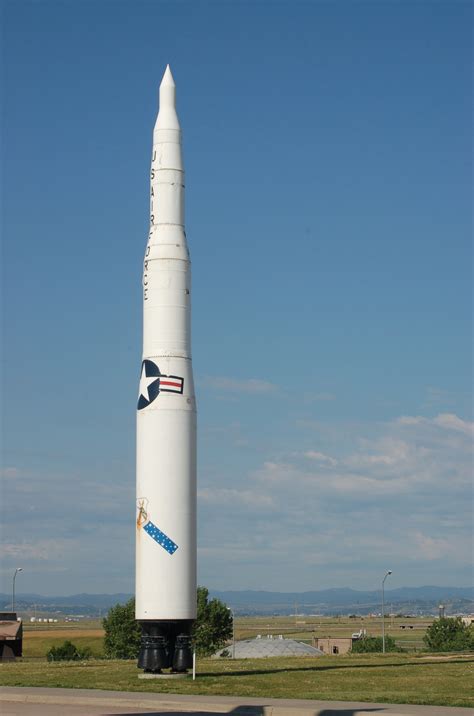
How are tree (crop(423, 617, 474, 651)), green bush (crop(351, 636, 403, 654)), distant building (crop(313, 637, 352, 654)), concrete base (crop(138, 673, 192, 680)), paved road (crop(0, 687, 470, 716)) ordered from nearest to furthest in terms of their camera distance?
paved road (crop(0, 687, 470, 716)) → concrete base (crop(138, 673, 192, 680)) → tree (crop(423, 617, 474, 651)) → green bush (crop(351, 636, 403, 654)) → distant building (crop(313, 637, 352, 654))

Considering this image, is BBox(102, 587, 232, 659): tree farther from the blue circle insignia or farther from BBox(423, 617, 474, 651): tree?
the blue circle insignia

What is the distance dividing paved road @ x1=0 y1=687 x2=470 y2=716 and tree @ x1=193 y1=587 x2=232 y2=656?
2524 inches

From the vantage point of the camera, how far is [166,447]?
1288 inches

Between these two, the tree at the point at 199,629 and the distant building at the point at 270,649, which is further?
the distant building at the point at 270,649

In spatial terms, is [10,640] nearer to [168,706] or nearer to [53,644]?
[168,706]

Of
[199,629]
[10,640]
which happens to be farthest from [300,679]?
[199,629]

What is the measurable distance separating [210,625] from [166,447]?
6213 cm

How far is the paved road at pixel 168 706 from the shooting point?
23297mm

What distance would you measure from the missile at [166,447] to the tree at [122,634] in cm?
5991

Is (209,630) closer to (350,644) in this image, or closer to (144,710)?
(350,644)

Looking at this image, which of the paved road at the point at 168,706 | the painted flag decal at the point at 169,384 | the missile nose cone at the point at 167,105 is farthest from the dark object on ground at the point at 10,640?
the missile nose cone at the point at 167,105

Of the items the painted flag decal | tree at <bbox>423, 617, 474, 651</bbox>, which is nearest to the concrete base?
the painted flag decal

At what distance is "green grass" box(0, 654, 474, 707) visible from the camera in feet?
88.7

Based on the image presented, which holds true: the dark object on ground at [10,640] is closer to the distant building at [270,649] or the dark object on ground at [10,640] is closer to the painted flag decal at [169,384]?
the painted flag decal at [169,384]
